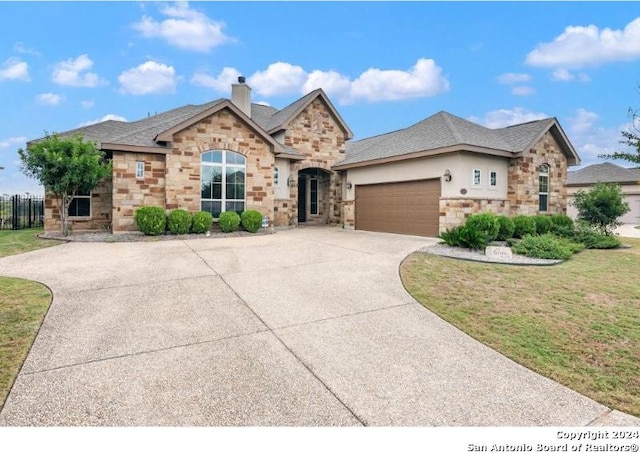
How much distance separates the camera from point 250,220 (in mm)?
14188

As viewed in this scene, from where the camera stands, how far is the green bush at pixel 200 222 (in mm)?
13289

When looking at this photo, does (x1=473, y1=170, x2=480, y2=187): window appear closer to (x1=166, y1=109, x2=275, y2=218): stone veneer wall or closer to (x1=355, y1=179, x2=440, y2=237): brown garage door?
(x1=355, y1=179, x2=440, y2=237): brown garage door

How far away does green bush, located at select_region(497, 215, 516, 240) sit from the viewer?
1252cm

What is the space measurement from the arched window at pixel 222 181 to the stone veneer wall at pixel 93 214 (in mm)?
4093

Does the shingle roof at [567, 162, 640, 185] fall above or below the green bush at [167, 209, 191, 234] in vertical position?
above

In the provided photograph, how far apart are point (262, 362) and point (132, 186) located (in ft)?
38.6

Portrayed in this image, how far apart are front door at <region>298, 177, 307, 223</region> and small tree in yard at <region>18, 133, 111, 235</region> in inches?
401

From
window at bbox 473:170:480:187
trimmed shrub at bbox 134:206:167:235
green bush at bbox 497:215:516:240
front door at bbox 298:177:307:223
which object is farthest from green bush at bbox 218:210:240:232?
green bush at bbox 497:215:516:240

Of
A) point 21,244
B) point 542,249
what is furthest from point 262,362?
point 21,244

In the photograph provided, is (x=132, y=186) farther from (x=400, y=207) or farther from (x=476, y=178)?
(x=476, y=178)

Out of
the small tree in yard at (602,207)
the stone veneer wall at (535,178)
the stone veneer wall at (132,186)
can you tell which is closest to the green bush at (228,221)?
the stone veneer wall at (132,186)

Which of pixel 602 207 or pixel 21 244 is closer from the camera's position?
pixel 21 244

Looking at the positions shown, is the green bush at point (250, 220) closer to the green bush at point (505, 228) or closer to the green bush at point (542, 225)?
the green bush at point (505, 228)

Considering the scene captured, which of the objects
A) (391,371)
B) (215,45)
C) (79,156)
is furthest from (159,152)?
(391,371)
